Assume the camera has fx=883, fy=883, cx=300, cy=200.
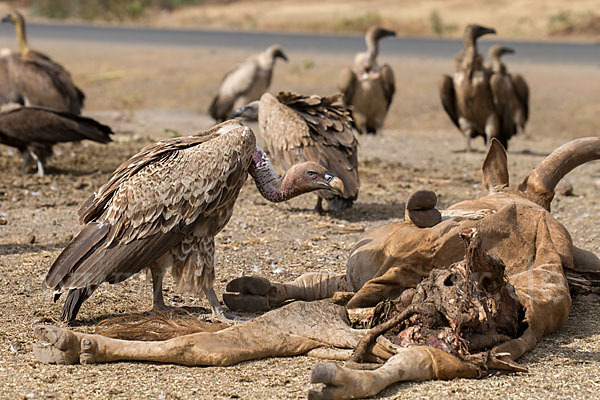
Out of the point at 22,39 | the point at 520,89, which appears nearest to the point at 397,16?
the point at 520,89

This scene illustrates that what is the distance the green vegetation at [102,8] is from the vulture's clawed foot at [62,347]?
50.2 metres

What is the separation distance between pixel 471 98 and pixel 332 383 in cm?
900

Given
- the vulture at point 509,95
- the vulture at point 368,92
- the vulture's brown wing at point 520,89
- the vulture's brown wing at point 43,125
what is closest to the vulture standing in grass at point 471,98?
the vulture at point 509,95

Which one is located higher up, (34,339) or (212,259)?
(212,259)

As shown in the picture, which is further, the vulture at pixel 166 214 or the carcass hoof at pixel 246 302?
the carcass hoof at pixel 246 302

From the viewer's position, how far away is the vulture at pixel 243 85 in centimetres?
1405

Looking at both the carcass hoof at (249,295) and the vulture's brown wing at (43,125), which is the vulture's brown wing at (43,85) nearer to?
the vulture's brown wing at (43,125)

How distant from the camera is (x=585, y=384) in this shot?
12.3 ft

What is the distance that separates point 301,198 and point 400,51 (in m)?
21.8

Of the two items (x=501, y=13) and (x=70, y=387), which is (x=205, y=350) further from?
(x=501, y=13)

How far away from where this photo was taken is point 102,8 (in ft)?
175

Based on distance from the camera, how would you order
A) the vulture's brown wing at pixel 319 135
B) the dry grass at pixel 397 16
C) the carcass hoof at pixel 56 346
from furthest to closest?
the dry grass at pixel 397 16 < the vulture's brown wing at pixel 319 135 < the carcass hoof at pixel 56 346

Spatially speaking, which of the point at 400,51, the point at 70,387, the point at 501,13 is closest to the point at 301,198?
the point at 70,387

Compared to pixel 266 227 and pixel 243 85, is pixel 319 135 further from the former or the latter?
pixel 243 85
